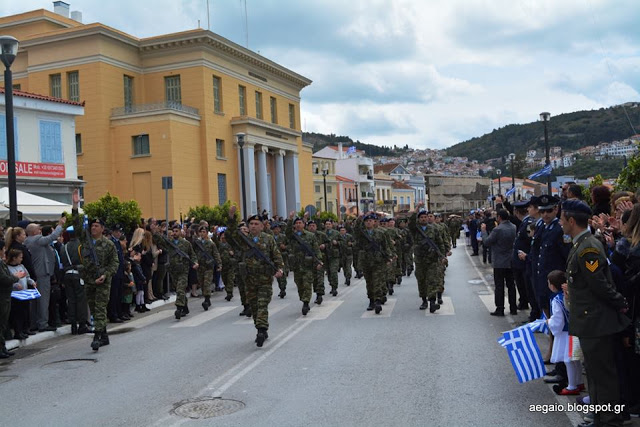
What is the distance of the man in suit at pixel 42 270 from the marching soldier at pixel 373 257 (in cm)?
615

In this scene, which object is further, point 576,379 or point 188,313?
point 188,313

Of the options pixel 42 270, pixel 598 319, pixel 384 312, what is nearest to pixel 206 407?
pixel 598 319

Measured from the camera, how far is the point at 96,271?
34.6ft

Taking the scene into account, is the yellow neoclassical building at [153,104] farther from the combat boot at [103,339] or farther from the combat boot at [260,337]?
the combat boot at [260,337]

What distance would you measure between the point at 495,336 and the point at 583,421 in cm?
420

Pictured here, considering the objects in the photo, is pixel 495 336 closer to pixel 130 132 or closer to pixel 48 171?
pixel 48 171

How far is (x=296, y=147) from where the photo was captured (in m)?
59.4

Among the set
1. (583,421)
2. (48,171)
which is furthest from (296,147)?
(583,421)

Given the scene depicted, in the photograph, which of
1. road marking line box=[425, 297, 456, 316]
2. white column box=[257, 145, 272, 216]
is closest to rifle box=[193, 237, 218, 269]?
road marking line box=[425, 297, 456, 316]

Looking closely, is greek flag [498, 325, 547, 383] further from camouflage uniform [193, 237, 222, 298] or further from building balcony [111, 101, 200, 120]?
building balcony [111, 101, 200, 120]

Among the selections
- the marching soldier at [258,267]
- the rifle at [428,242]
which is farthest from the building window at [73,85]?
the marching soldier at [258,267]

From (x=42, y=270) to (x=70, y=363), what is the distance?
336cm

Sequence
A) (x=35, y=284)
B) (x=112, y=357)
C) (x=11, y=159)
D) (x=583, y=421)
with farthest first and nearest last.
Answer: (x=11, y=159) < (x=35, y=284) < (x=112, y=357) < (x=583, y=421)

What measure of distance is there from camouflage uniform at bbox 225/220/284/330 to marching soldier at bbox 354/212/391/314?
315cm
